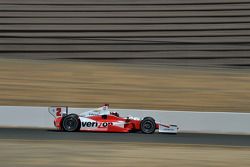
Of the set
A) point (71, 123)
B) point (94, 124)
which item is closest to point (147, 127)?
point (94, 124)

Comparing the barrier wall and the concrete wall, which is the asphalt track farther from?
the concrete wall

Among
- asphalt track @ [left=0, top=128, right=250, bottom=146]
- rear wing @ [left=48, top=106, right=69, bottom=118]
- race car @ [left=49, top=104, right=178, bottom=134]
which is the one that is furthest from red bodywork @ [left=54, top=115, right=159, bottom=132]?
rear wing @ [left=48, top=106, right=69, bottom=118]

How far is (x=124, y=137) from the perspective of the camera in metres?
10.6

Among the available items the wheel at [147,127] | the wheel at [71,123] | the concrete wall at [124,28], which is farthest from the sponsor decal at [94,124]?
the concrete wall at [124,28]

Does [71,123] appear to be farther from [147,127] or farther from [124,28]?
[124,28]

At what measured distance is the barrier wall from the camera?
12297 millimetres

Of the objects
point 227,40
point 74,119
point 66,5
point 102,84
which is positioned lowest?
point 74,119

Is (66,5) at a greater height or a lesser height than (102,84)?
greater

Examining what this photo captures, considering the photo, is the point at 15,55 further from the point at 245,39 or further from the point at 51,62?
the point at 245,39

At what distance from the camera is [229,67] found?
56.0 ft

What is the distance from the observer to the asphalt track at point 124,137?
10.4 metres

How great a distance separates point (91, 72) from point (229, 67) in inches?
153

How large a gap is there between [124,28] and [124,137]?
7251 millimetres

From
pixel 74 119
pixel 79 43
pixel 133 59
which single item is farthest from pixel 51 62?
pixel 74 119
